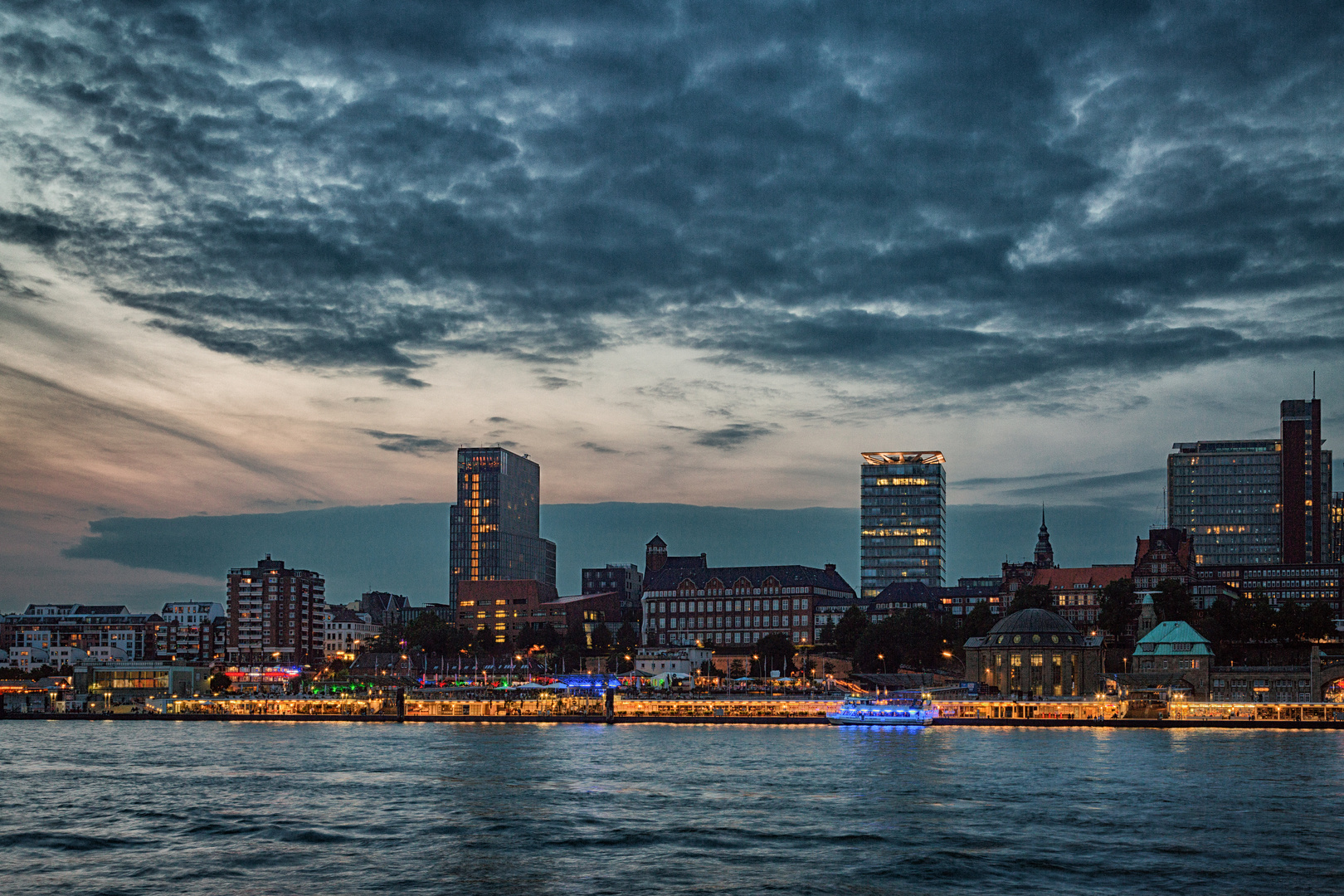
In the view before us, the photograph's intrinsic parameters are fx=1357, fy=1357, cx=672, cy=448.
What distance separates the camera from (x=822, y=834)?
227 ft

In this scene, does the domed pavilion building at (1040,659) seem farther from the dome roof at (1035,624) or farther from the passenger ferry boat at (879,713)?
the passenger ferry boat at (879,713)

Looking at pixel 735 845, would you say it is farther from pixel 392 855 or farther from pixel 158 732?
pixel 158 732

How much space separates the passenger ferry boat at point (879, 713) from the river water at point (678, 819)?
34.8 meters

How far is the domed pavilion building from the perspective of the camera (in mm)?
188625

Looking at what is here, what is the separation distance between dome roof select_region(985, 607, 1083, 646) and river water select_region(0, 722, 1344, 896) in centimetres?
6262

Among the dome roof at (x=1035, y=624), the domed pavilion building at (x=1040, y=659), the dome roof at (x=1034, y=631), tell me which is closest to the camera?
the domed pavilion building at (x=1040, y=659)

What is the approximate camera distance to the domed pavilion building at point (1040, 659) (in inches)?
7426

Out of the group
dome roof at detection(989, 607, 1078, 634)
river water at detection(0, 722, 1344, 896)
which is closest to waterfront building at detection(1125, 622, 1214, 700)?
dome roof at detection(989, 607, 1078, 634)

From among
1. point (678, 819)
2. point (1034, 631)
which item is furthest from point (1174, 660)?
point (678, 819)

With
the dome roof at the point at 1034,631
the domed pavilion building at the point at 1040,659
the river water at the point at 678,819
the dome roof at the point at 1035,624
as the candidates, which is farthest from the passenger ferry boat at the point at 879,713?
the river water at the point at 678,819

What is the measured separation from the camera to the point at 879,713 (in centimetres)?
A: 16288

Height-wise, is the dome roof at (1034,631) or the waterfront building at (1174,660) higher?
the dome roof at (1034,631)

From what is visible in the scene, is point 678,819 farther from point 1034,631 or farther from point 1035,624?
point 1035,624

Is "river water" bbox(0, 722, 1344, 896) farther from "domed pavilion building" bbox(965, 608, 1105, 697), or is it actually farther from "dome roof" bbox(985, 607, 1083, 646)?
"dome roof" bbox(985, 607, 1083, 646)
